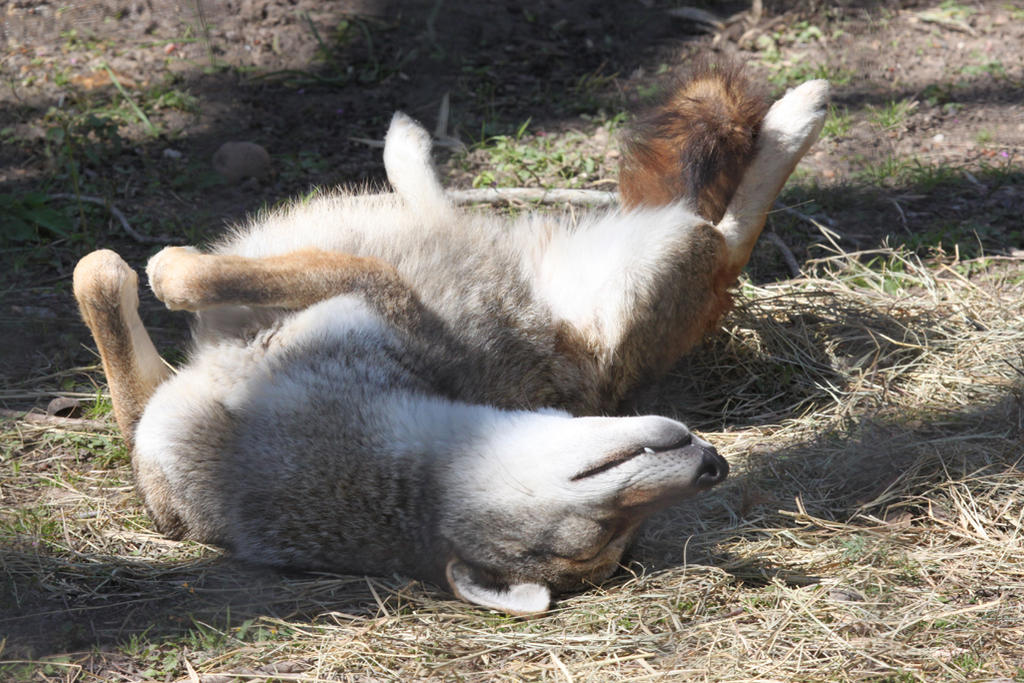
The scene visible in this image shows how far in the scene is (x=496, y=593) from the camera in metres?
3.54

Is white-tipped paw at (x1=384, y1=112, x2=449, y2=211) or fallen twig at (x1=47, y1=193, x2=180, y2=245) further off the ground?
white-tipped paw at (x1=384, y1=112, x2=449, y2=211)

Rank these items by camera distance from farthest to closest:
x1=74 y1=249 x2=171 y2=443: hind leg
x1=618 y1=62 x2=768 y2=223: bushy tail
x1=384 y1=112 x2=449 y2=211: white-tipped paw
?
x1=384 y1=112 x2=449 y2=211: white-tipped paw < x1=618 y1=62 x2=768 y2=223: bushy tail < x1=74 y1=249 x2=171 y2=443: hind leg

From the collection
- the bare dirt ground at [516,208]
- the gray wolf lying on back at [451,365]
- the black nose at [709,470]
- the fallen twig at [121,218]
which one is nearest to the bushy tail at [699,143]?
the gray wolf lying on back at [451,365]

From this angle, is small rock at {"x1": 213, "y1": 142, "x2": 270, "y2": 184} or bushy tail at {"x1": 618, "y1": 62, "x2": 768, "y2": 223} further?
small rock at {"x1": 213, "y1": 142, "x2": 270, "y2": 184}

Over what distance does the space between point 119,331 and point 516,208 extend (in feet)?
8.56

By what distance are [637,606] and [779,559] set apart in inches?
Answer: 24.6

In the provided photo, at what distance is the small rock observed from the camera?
6.05 meters

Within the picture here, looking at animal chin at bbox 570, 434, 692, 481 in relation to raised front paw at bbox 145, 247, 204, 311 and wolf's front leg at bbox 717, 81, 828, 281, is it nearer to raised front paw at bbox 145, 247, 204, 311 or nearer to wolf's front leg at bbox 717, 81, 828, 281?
raised front paw at bbox 145, 247, 204, 311

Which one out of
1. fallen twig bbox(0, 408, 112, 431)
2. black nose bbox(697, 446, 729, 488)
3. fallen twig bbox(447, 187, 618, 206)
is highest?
fallen twig bbox(447, 187, 618, 206)

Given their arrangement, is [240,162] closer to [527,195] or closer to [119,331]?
[527,195]

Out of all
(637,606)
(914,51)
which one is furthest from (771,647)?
(914,51)

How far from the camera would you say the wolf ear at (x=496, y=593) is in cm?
348

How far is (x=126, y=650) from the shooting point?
130 inches

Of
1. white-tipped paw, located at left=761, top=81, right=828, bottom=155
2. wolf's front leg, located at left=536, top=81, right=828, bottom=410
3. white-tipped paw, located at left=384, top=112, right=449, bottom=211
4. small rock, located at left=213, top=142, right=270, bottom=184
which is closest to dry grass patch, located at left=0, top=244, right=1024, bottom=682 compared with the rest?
wolf's front leg, located at left=536, top=81, right=828, bottom=410
